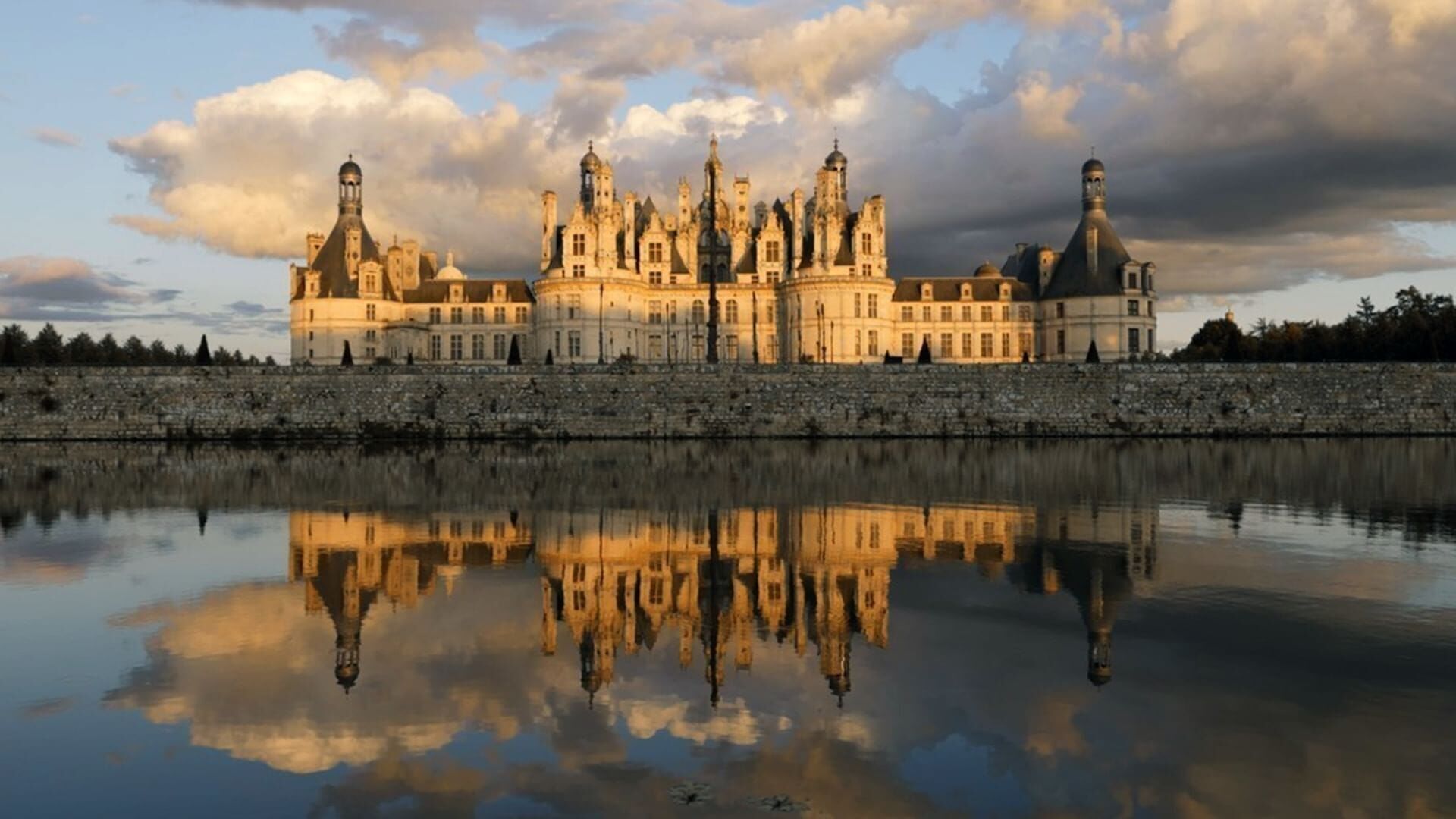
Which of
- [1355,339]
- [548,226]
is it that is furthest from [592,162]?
[1355,339]

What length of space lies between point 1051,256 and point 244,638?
246 feet

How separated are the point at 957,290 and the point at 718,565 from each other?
6847 cm

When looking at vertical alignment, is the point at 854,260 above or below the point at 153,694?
above

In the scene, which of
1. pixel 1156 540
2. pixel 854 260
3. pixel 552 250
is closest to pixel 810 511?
pixel 1156 540

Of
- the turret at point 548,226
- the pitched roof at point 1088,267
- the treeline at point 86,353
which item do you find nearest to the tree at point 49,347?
the treeline at point 86,353

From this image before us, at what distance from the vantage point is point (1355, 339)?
69500mm

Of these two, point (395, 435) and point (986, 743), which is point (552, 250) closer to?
point (395, 435)

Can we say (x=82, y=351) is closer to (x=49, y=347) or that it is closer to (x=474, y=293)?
(x=49, y=347)

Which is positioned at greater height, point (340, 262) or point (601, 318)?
point (340, 262)

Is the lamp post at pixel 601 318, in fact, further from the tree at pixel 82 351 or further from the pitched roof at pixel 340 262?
the tree at pixel 82 351

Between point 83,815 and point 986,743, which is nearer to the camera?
point 83,815

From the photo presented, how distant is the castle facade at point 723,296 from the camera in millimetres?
74500

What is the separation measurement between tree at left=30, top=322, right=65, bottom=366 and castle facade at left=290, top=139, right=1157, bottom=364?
30.7 meters

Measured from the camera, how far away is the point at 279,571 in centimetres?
1572
